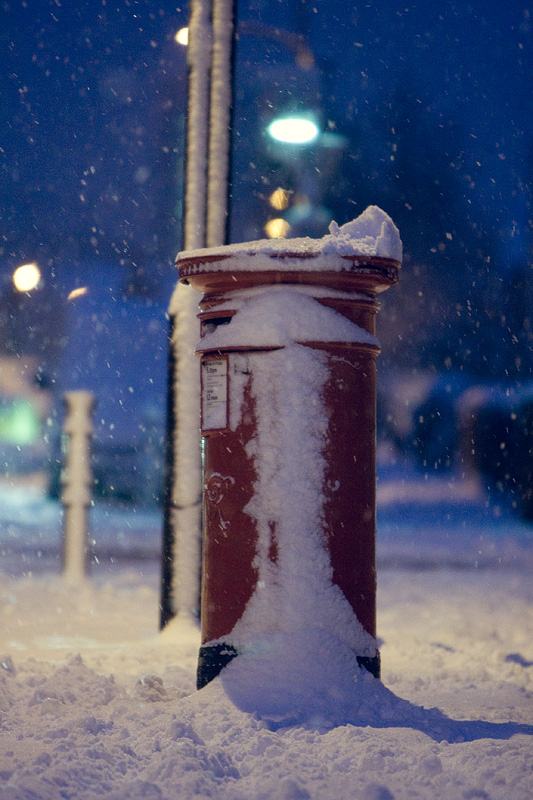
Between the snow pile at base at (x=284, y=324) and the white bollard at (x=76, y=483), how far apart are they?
4.30 meters

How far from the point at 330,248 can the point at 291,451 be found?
2.76 feet

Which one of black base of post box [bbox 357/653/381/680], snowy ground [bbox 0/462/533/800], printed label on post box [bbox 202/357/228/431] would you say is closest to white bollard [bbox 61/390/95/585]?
snowy ground [bbox 0/462/533/800]

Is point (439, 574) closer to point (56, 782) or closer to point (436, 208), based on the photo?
point (56, 782)

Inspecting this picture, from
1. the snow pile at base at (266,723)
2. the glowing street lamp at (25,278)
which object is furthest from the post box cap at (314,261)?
the glowing street lamp at (25,278)

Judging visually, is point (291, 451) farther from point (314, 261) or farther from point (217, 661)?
point (217, 661)

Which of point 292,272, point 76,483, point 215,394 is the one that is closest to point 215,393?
point 215,394

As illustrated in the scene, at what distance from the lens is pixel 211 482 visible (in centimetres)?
377

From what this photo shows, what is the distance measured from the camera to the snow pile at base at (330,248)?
366 centimetres

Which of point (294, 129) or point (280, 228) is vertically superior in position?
point (294, 129)

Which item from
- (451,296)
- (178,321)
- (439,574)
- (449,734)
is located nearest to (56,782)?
(449,734)

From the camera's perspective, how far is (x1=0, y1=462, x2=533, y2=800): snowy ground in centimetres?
270

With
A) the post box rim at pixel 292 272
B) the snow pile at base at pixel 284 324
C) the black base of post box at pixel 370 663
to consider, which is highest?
the post box rim at pixel 292 272

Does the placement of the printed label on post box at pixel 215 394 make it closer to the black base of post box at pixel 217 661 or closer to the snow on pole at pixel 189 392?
the black base of post box at pixel 217 661

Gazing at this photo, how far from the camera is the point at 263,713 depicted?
133 inches
